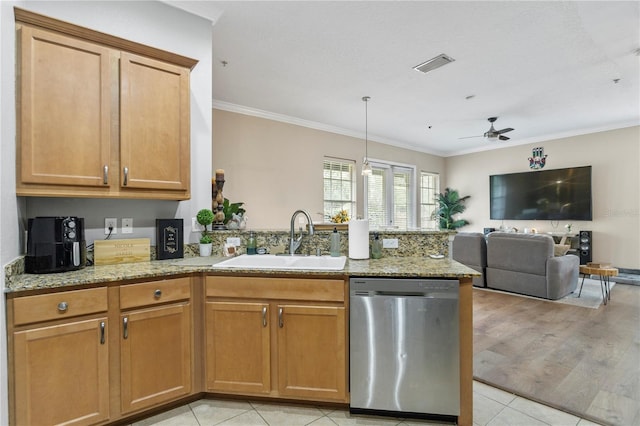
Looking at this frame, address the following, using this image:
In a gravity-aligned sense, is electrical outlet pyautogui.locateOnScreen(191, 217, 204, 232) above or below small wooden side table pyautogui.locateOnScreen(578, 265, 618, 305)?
above

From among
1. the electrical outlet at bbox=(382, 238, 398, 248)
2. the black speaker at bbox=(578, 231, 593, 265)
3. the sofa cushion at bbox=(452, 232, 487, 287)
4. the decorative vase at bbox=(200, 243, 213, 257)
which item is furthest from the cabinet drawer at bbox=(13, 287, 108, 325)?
the black speaker at bbox=(578, 231, 593, 265)

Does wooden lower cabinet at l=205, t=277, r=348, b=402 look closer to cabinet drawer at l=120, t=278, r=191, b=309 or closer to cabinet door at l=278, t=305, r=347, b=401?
cabinet door at l=278, t=305, r=347, b=401

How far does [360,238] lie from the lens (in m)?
2.19

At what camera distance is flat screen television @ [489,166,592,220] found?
5.97 metres

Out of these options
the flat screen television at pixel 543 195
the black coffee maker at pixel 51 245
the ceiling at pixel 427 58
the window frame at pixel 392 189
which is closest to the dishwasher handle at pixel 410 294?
the black coffee maker at pixel 51 245

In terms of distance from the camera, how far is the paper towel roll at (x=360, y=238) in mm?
2182

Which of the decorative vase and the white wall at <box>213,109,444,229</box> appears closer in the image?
the decorative vase

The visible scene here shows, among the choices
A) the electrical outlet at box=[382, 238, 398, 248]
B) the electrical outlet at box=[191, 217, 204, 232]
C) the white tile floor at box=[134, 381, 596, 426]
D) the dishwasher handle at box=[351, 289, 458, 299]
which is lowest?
the white tile floor at box=[134, 381, 596, 426]

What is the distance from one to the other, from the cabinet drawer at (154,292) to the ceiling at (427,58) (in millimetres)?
2095

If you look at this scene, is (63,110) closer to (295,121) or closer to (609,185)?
(295,121)

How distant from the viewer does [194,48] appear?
2.50 m

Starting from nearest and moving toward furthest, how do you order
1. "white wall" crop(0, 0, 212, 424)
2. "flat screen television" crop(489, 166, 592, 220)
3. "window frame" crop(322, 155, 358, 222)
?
"white wall" crop(0, 0, 212, 424) < "window frame" crop(322, 155, 358, 222) < "flat screen television" crop(489, 166, 592, 220)

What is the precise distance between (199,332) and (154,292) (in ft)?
1.26

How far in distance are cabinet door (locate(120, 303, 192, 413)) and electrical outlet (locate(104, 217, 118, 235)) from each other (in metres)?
0.73
